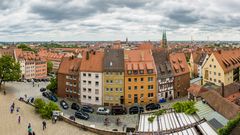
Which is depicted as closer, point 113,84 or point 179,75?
point 113,84

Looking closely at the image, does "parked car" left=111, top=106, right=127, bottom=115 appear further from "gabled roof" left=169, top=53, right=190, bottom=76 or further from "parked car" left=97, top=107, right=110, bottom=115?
"gabled roof" left=169, top=53, right=190, bottom=76

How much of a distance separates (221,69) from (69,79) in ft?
113

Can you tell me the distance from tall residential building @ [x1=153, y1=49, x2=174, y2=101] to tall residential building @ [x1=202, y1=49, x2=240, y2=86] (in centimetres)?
1034

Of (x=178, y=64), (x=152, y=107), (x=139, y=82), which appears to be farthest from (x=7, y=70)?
(x=178, y=64)

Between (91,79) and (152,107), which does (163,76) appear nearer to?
(152,107)

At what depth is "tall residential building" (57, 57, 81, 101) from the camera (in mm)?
65750

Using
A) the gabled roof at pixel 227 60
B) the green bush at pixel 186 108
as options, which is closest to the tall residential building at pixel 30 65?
the gabled roof at pixel 227 60

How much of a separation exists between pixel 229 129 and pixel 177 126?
741 cm

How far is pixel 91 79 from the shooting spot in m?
63.0

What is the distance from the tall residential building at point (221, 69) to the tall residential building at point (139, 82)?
15.3 meters

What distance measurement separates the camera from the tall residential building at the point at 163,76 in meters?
63.3

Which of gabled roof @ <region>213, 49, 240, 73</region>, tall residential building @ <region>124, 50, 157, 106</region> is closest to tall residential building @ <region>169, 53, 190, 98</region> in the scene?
tall residential building @ <region>124, 50, 157, 106</region>

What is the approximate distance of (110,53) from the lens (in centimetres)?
6394

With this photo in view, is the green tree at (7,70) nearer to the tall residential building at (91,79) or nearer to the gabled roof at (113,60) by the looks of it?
the tall residential building at (91,79)
